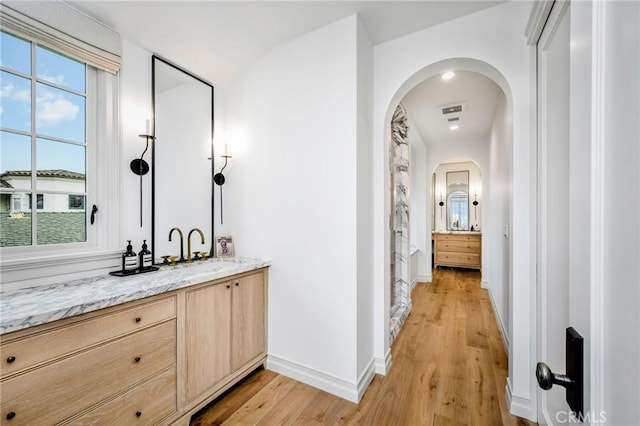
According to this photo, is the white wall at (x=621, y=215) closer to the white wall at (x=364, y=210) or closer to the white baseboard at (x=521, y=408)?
the white wall at (x=364, y=210)

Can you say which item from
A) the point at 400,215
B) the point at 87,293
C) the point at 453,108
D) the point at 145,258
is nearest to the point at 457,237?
the point at 400,215

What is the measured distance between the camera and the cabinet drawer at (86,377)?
1108 millimetres

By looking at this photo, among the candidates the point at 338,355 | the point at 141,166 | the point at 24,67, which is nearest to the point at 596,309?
the point at 338,355

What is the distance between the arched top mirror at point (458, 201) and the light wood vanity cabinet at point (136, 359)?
19.9ft

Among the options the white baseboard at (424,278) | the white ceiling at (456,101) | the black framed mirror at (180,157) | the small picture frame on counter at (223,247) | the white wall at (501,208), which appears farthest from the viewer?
the white baseboard at (424,278)

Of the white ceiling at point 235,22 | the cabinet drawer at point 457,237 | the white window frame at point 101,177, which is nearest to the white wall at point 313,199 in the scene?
the white ceiling at point 235,22

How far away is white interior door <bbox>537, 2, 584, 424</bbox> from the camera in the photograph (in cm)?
135

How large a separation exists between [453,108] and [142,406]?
4.40 m

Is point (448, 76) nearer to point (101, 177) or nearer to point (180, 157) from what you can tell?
point (180, 157)

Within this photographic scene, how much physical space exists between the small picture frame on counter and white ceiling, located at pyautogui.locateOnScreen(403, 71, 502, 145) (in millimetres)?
2737

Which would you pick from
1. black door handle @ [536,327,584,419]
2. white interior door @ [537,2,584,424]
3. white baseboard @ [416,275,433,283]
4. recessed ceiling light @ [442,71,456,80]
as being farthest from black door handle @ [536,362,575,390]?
white baseboard @ [416,275,433,283]

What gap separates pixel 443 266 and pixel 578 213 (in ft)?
22.0

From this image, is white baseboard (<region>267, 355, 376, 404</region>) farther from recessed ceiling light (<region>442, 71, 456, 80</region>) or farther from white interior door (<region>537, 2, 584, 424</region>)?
recessed ceiling light (<region>442, 71, 456, 80</region>)

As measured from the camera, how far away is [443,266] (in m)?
6.70
